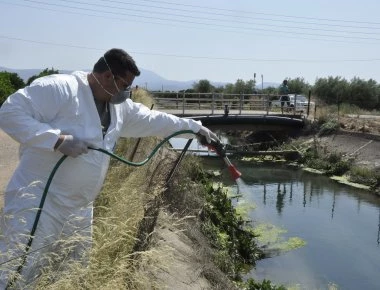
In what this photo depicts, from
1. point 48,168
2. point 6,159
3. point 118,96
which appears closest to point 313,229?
point 6,159

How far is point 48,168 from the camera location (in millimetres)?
2592

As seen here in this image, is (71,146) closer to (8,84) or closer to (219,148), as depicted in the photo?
(219,148)

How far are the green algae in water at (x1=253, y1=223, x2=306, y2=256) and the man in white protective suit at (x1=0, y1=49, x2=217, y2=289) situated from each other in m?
7.32

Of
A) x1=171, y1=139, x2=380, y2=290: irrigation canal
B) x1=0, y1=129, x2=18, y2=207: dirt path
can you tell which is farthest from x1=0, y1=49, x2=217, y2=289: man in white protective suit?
x1=171, y1=139, x2=380, y2=290: irrigation canal

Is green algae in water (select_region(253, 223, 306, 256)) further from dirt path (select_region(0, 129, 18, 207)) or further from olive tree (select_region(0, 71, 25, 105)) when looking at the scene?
olive tree (select_region(0, 71, 25, 105))

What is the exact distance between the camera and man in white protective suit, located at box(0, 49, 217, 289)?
244 cm

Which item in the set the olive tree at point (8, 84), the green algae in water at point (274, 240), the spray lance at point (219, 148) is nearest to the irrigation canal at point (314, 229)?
the green algae in water at point (274, 240)

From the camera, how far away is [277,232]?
11.0m

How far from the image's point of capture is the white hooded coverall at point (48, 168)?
2434 mm

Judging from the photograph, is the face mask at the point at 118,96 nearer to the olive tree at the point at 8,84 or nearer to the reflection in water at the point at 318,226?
the reflection in water at the point at 318,226

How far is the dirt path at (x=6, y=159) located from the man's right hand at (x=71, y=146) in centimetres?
484

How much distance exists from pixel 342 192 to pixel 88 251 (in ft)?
47.6

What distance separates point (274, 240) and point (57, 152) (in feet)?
27.6

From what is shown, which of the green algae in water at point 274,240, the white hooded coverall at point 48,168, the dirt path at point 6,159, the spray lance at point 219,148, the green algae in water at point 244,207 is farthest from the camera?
the green algae in water at point 244,207
